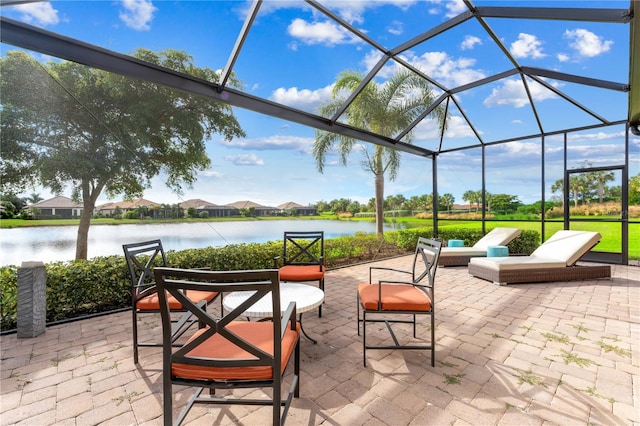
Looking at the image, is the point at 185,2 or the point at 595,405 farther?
the point at 185,2

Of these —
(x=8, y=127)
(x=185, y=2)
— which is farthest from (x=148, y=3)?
(x=8, y=127)

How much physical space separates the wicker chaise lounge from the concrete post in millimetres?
6683

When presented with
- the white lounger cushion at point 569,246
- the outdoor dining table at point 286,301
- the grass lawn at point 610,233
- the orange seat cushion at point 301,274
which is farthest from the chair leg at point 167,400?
the grass lawn at point 610,233

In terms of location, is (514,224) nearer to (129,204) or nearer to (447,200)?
(447,200)

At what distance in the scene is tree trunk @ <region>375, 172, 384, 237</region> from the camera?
1037 cm

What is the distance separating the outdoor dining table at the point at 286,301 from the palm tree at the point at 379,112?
18.4 ft

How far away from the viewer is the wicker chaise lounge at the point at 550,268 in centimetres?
534

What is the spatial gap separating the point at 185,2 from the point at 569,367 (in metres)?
5.64

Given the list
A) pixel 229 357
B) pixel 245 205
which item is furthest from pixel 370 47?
pixel 229 357

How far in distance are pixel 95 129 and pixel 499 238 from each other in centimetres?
886

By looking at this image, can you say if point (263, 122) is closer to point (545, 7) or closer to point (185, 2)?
point (185, 2)

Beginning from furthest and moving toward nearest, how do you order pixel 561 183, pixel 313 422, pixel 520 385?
pixel 561 183 < pixel 520 385 < pixel 313 422

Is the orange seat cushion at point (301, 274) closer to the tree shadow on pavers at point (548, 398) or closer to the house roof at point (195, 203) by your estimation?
the tree shadow on pavers at point (548, 398)

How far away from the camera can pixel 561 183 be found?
7754mm
